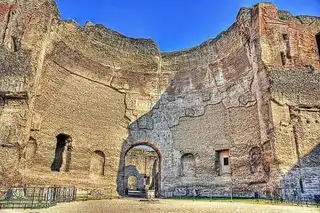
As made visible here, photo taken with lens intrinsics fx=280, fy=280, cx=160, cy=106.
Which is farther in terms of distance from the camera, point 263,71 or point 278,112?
point 263,71

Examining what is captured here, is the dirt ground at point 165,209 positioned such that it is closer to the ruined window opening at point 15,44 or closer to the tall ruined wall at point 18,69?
the tall ruined wall at point 18,69

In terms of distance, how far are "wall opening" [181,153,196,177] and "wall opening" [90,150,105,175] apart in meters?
4.60

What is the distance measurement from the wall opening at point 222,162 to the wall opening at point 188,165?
4.60 feet

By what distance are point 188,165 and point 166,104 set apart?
414 cm

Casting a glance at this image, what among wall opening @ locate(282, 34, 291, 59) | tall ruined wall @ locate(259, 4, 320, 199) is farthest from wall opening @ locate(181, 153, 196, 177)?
wall opening @ locate(282, 34, 291, 59)

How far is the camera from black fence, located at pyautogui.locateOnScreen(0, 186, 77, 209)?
705 centimetres

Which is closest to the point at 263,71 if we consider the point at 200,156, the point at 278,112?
the point at 278,112

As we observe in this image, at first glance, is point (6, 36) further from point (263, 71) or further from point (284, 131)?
point (284, 131)

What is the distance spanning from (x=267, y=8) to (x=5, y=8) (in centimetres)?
1289

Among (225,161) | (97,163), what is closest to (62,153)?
(97,163)

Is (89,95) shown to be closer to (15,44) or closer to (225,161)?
(15,44)

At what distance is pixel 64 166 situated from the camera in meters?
14.0

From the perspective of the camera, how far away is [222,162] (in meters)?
15.4

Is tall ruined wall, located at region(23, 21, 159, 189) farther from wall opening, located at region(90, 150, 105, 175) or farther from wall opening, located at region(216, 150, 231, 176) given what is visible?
wall opening, located at region(216, 150, 231, 176)
